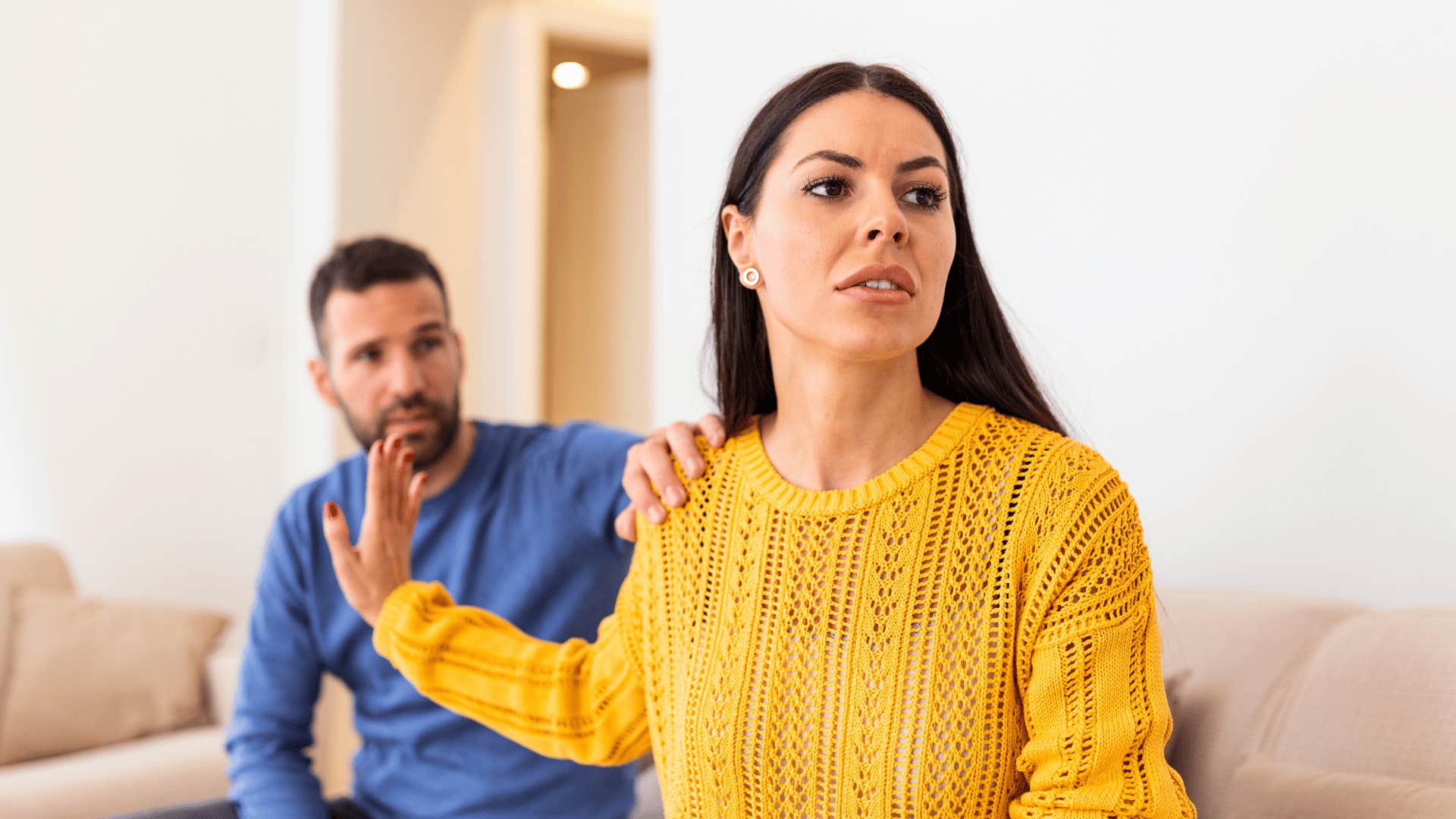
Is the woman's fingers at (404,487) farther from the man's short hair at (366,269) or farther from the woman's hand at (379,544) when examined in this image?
the man's short hair at (366,269)

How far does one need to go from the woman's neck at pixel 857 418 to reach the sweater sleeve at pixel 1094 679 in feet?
0.58

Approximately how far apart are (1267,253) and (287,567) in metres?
1.46

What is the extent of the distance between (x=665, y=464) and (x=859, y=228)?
36 centimetres

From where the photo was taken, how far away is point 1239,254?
5.87 ft

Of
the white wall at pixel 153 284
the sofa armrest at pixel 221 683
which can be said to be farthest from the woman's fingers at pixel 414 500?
the white wall at pixel 153 284

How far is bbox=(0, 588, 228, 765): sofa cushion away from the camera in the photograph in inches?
108

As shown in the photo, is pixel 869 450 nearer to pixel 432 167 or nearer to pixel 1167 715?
pixel 1167 715

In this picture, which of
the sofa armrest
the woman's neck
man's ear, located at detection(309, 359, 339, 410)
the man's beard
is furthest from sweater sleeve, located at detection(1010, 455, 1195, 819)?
the sofa armrest

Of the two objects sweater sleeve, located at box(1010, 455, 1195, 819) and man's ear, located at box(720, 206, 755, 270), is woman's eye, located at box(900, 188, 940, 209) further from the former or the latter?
sweater sleeve, located at box(1010, 455, 1195, 819)

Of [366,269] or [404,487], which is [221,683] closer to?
[366,269]

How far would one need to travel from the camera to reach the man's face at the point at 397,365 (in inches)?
78.0

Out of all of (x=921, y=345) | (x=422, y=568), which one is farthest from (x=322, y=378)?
(x=921, y=345)

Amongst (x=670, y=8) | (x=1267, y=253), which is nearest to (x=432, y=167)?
(x=670, y=8)

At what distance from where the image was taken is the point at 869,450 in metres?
1.27
